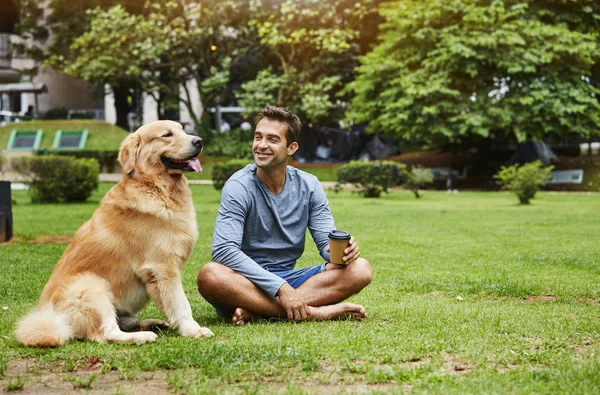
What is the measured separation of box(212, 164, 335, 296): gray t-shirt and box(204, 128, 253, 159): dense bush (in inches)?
1163

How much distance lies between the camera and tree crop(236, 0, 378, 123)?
3178cm

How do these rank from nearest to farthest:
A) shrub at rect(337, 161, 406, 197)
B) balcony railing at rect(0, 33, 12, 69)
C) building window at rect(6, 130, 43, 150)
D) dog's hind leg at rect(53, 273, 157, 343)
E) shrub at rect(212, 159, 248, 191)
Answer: dog's hind leg at rect(53, 273, 157, 343), shrub at rect(212, 159, 248, 191), shrub at rect(337, 161, 406, 197), building window at rect(6, 130, 43, 150), balcony railing at rect(0, 33, 12, 69)

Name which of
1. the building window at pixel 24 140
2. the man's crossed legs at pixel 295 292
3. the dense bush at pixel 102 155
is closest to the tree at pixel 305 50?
the dense bush at pixel 102 155

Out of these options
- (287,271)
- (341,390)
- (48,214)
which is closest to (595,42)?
(48,214)

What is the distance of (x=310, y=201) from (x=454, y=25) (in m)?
26.1

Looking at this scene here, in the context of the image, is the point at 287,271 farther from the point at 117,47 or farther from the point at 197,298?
the point at 117,47

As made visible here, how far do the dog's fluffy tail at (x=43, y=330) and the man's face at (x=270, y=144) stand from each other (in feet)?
5.93

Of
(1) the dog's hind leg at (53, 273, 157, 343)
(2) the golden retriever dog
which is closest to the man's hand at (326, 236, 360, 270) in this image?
(2) the golden retriever dog

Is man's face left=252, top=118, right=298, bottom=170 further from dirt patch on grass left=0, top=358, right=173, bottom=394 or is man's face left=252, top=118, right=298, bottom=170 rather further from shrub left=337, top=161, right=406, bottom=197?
shrub left=337, top=161, right=406, bottom=197

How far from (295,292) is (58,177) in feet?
55.5

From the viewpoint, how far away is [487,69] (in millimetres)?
30469

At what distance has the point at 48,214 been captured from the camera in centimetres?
1716

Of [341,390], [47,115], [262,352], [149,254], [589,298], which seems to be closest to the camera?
[341,390]

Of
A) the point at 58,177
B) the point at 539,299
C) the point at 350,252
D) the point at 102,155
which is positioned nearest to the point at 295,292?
the point at 350,252
